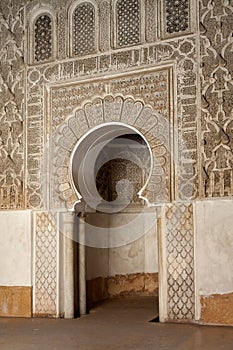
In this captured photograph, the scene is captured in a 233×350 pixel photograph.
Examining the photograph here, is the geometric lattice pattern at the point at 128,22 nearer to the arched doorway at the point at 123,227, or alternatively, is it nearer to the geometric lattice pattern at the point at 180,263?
the geometric lattice pattern at the point at 180,263

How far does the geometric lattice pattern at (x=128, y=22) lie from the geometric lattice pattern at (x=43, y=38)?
104 cm

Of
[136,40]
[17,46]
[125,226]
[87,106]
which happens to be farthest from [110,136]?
[125,226]

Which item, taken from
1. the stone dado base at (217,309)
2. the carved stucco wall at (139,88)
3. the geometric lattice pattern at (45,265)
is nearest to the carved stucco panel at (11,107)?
the carved stucco wall at (139,88)

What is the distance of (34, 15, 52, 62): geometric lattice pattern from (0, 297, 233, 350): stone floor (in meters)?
3.56

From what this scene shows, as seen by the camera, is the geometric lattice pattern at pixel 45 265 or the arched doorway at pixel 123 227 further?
the arched doorway at pixel 123 227

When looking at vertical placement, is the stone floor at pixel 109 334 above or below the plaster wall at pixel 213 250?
below

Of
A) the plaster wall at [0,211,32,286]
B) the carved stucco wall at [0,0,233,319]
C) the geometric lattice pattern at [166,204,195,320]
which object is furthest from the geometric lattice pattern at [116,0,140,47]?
the plaster wall at [0,211,32,286]

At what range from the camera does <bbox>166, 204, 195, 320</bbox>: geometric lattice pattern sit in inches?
237

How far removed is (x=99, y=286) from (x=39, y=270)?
2.13 meters

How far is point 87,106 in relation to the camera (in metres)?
6.84

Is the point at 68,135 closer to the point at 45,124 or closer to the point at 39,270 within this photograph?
the point at 45,124

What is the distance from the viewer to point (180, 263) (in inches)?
240

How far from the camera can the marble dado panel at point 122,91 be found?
244 inches

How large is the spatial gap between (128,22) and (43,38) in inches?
50.4
